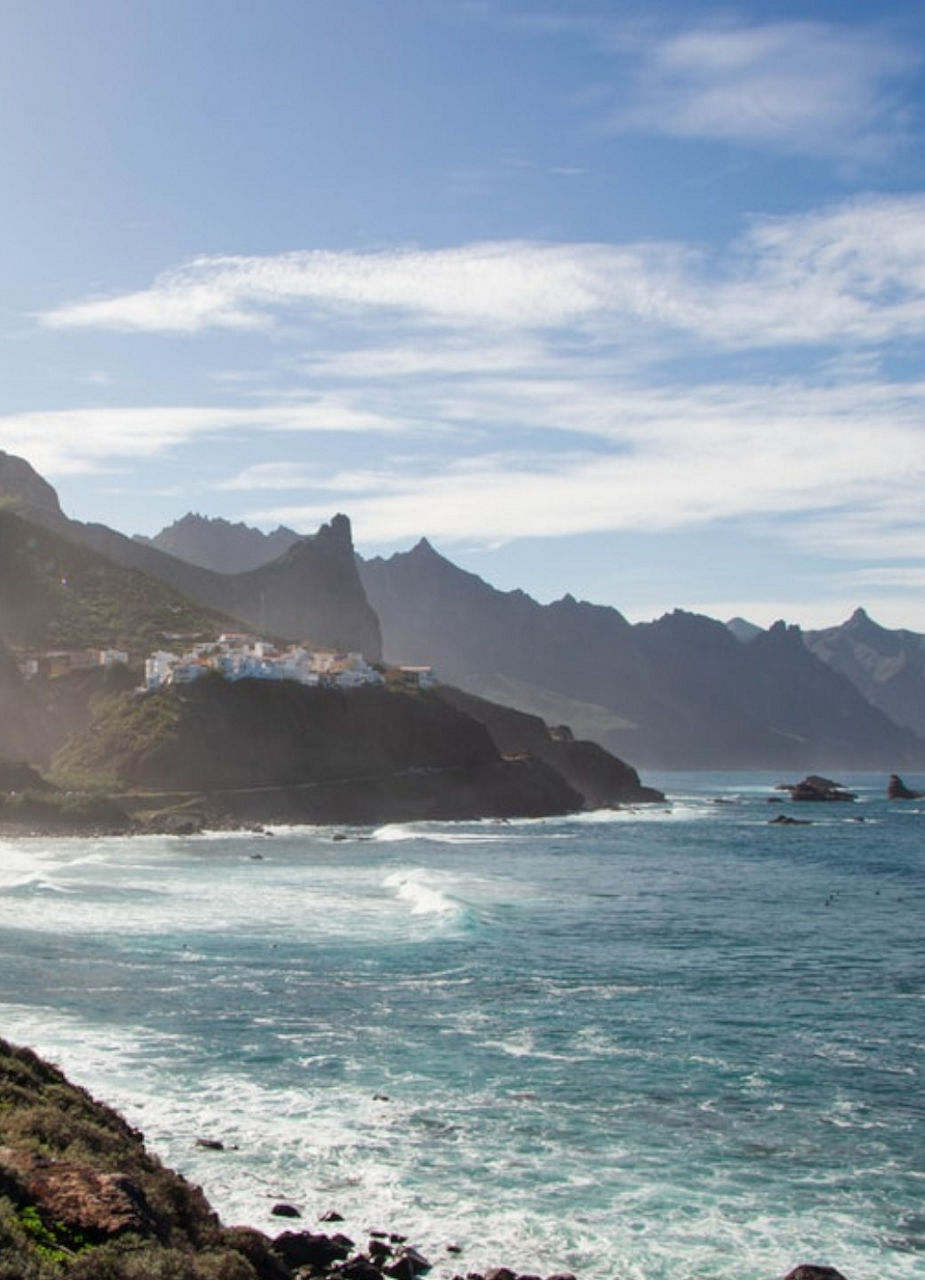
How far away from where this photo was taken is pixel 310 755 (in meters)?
155

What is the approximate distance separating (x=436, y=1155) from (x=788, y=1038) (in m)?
15.4

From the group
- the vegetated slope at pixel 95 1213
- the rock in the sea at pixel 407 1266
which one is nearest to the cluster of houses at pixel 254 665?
the vegetated slope at pixel 95 1213

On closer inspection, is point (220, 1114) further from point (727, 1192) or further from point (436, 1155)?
point (727, 1192)

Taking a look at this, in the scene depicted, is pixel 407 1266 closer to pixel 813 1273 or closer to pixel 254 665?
pixel 813 1273

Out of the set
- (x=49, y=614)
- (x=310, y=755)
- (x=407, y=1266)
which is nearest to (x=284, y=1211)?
(x=407, y=1266)

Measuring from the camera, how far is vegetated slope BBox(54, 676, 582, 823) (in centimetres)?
14112

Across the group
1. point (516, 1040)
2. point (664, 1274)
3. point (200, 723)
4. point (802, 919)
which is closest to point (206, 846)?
point (200, 723)

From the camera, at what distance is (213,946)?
53.7 metres

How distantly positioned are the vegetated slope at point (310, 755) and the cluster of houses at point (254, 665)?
124 inches

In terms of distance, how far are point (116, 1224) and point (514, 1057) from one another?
19544 mm

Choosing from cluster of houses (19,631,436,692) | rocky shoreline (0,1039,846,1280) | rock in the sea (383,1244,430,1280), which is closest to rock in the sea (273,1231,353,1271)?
rocky shoreline (0,1039,846,1280)

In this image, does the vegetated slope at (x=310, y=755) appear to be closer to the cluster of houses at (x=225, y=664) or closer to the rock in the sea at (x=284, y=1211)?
the cluster of houses at (x=225, y=664)

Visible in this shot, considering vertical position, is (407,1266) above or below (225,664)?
below

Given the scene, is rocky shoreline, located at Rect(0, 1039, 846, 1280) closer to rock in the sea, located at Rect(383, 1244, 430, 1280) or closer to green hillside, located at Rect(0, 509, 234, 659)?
rock in the sea, located at Rect(383, 1244, 430, 1280)
